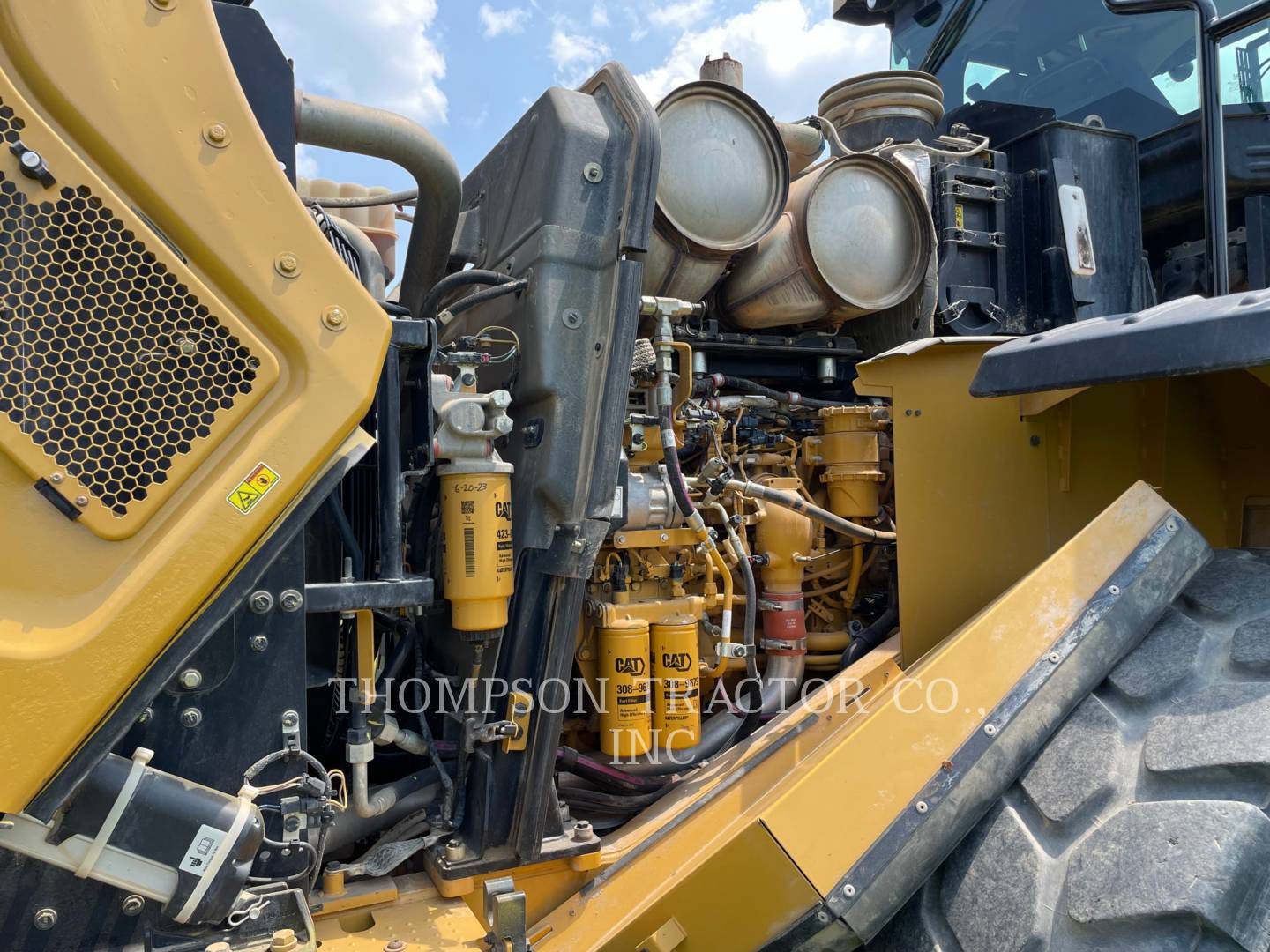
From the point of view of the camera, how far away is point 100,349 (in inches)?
50.9

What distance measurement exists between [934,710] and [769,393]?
1591mm

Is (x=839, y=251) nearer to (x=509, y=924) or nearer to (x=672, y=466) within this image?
(x=672, y=466)

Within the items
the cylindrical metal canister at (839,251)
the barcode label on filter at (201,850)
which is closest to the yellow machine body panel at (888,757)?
the barcode label on filter at (201,850)

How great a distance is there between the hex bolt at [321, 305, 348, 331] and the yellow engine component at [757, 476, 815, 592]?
1.72 meters

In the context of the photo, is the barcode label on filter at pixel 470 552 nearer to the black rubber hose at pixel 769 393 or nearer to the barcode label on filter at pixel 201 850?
the barcode label on filter at pixel 201 850

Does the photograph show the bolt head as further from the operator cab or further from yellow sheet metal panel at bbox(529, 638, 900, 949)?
the operator cab

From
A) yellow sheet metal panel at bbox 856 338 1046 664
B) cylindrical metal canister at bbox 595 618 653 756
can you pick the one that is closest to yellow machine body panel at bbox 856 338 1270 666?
yellow sheet metal panel at bbox 856 338 1046 664

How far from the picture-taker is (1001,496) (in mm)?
2121

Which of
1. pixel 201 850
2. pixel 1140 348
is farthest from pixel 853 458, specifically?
pixel 201 850

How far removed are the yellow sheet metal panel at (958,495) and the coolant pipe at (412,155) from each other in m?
1.14

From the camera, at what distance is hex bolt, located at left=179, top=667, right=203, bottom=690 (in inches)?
56.1

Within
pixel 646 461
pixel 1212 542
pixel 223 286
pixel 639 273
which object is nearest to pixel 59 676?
pixel 223 286

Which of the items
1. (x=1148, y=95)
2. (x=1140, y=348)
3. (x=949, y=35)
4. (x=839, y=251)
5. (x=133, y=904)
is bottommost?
Answer: (x=133, y=904)

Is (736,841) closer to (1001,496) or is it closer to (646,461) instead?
(1001,496)
